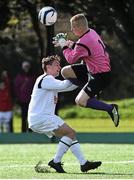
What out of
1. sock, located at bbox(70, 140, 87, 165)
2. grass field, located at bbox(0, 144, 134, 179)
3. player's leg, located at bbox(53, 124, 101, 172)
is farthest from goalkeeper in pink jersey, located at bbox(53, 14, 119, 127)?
grass field, located at bbox(0, 144, 134, 179)

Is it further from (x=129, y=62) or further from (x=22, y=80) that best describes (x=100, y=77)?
(x=129, y=62)

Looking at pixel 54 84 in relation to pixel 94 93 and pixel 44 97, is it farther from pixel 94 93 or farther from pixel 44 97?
pixel 94 93

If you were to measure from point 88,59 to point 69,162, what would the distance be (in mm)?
2260

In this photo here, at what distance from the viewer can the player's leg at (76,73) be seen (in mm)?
11719

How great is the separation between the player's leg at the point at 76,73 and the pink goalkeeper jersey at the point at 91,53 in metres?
0.18

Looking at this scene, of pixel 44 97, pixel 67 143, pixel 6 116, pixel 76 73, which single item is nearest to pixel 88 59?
pixel 76 73

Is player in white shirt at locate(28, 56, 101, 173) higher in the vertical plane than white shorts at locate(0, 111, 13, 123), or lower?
higher

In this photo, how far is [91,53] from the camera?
1161 centimetres

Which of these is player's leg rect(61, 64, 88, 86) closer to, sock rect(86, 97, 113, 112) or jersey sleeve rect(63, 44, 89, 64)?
jersey sleeve rect(63, 44, 89, 64)

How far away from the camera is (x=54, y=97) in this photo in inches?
450

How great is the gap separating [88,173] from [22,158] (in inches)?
128

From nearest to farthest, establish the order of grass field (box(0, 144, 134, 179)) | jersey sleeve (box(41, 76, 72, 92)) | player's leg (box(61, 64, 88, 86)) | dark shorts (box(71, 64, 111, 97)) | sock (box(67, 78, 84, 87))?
grass field (box(0, 144, 134, 179)), jersey sleeve (box(41, 76, 72, 92)), sock (box(67, 78, 84, 87)), dark shorts (box(71, 64, 111, 97)), player's leg (box(61, 64, 88, 86))

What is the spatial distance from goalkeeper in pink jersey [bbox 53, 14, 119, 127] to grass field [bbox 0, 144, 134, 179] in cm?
100

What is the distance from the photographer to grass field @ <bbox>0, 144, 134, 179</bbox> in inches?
418
